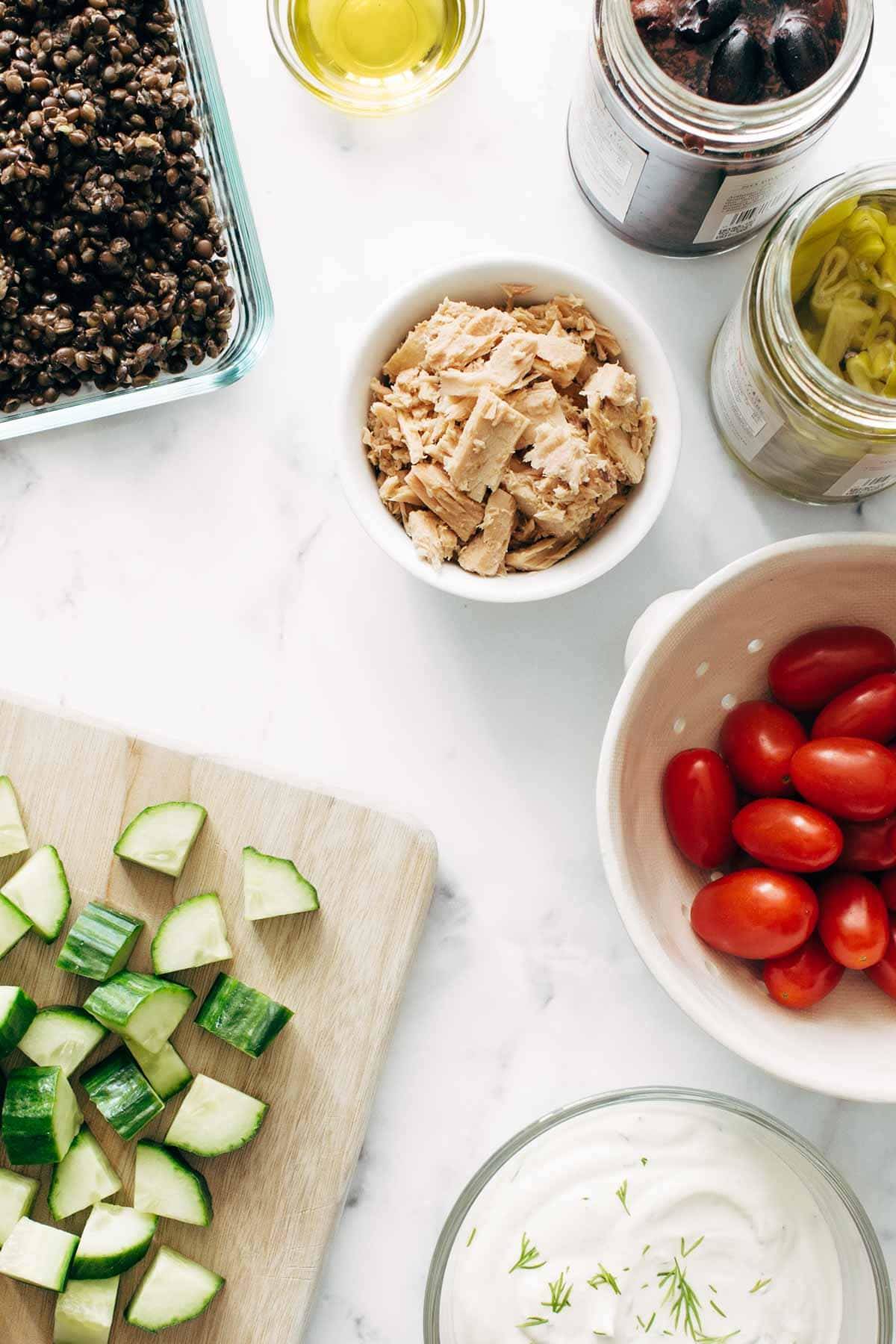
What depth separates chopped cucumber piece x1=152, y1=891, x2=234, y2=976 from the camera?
136cm

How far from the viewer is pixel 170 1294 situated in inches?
52.2

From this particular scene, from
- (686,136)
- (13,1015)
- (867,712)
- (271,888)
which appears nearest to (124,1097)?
(13,1015)

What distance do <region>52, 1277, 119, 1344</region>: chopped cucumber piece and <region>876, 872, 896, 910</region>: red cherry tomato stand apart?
101 cm

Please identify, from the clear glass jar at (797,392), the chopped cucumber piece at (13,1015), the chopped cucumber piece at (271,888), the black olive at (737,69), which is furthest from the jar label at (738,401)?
the chopped cucumber piece at (13,1015)

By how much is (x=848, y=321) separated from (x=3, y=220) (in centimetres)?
93

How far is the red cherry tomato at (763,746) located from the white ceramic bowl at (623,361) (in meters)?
0.24

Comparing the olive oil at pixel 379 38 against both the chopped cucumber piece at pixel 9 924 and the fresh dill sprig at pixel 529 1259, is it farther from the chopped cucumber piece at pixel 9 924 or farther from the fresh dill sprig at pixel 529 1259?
the fresh dill sprig at pixel 529 1259

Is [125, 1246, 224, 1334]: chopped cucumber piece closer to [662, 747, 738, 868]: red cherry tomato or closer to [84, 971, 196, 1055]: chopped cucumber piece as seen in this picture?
[84, 971, 196, 1055]: chopped cucumber piece

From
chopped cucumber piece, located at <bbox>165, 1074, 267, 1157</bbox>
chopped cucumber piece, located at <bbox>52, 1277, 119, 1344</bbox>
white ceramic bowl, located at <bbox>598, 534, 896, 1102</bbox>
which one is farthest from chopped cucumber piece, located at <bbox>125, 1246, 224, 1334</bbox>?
white ceramic bowl, located at <bbox>598, 534, 896, 1102</bbox>

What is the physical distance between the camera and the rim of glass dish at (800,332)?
3.67 feet

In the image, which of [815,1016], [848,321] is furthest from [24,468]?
[815,1016]

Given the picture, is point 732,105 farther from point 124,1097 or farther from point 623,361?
point 124,1097

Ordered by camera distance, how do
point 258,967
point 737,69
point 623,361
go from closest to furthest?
point 737,69
point 623,361
point 258,967

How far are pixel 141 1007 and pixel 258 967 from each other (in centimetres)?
15
